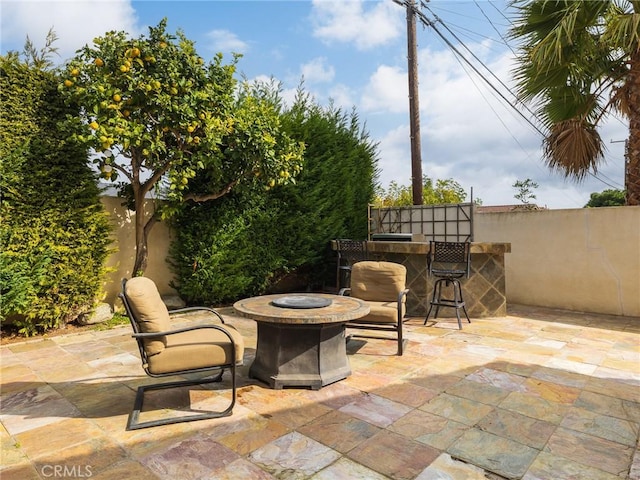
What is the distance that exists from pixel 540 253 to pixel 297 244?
434 centimetres

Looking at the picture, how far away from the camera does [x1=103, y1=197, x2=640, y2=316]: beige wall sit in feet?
19.1

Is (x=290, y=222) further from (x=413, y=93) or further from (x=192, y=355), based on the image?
(x=192, y=355)

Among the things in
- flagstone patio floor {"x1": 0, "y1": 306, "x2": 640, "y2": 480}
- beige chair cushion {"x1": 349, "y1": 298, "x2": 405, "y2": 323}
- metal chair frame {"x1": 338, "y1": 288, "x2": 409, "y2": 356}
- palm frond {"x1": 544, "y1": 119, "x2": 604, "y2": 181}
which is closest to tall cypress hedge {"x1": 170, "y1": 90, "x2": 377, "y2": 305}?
flagstone patio floor {"x1": 0, "y1": 306, "x2": 640, "y2": 480}

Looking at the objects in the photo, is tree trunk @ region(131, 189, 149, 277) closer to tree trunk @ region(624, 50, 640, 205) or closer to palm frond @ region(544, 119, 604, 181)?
palm frond @ region(544, 119, 604, 181)

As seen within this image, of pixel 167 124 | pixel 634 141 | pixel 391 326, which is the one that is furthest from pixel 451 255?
pixel 167 124

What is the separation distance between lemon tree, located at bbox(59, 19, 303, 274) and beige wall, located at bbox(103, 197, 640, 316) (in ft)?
1.59

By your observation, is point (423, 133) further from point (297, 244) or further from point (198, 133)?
point (198, 133)

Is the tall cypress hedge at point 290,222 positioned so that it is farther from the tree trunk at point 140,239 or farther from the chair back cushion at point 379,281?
the chair back cushion at point 379,281

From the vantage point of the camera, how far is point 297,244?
7176 millimetres

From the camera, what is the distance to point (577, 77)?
5.71m

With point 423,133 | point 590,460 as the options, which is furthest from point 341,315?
point 423,133

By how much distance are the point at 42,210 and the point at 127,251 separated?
1541mm

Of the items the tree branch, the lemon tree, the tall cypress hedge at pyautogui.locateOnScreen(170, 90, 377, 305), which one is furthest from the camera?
the tall cypress hedge at pyautogui.locateOnScreen(170, 90, 377, 305)

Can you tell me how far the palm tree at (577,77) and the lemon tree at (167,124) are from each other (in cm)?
386
